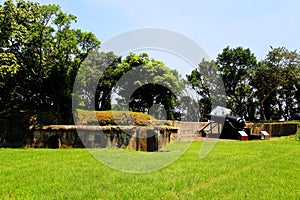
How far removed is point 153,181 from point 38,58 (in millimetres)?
13653

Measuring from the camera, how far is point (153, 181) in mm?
5691

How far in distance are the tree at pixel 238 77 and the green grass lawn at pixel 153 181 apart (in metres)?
32.8

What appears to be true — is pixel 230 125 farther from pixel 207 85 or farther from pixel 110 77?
pixel 207 85

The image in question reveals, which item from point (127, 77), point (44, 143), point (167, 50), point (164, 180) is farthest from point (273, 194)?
point (127, 77)

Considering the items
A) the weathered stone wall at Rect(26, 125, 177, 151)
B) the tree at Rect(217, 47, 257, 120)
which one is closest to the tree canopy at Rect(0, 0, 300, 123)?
the tree at Rect(217, 47, 257, 120)

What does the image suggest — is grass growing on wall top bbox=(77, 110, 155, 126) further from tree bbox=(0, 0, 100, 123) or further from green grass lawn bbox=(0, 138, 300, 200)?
green grass lawn bbox=(0, 138, 300, 200)

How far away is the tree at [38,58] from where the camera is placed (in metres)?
15.2

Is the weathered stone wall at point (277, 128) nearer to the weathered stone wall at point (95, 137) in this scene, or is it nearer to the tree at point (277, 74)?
the tree at point (277, 74)

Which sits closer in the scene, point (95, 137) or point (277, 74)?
point (95, 137)

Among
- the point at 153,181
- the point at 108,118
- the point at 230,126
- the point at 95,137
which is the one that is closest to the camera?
the point at 153,181

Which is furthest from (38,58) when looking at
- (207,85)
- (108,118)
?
(207,85)

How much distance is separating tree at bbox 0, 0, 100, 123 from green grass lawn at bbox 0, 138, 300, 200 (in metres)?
9.12

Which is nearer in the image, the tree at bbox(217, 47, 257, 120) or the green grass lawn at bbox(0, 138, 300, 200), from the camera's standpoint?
the green grass lawn at bbox(0, 138, 300, 200)

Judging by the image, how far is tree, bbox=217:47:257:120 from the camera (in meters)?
39.6
